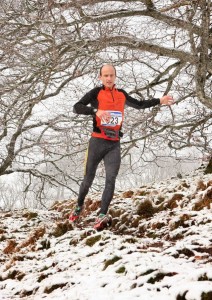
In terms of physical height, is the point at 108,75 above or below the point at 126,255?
above

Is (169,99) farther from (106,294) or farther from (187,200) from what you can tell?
(106,294)

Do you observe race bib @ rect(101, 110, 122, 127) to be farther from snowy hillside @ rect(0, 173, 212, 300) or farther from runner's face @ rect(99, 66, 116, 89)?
snowy hillside @ rect(0, 173, 212, 300)

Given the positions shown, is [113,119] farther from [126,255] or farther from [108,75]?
[126,255]

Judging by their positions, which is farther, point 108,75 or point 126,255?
point 108,75

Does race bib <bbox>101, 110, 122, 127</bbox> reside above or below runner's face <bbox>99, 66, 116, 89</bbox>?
below

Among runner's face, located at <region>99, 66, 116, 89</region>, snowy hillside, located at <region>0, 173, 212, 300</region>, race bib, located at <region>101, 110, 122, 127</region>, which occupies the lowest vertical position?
snowy hillside, located at <region>0, 173, 212, 300</region>

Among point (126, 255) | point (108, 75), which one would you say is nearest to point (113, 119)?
point (108, 75)

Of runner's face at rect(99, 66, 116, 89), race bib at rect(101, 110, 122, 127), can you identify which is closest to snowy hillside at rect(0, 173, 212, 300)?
race bib at rect(101, 110, 122, 127)

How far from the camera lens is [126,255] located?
10.0 ft

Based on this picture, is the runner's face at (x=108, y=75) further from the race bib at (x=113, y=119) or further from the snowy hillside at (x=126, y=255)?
the snowy hillside at (x=126, y=255)

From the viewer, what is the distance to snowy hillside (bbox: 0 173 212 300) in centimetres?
241

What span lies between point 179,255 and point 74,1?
3.22 m

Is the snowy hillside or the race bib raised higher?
the race bib

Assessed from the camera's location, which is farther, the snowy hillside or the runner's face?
the runner's face
